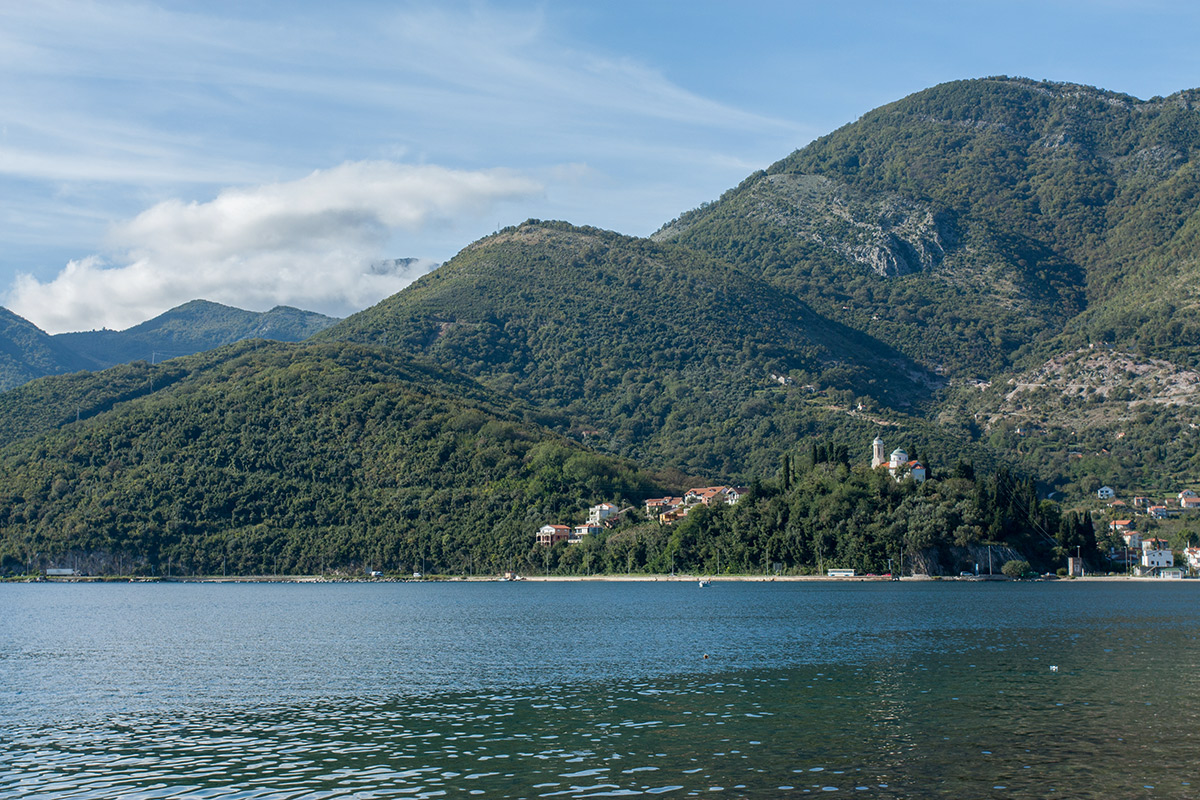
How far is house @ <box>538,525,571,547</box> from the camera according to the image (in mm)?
165000

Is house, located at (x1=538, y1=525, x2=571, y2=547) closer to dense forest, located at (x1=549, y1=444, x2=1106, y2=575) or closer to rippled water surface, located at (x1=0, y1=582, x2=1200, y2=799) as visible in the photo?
dense forest, located at (x1=549, y1=444, x2=1106, y2=575)

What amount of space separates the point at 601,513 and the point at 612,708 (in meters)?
138

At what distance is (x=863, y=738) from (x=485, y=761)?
32.9 feet

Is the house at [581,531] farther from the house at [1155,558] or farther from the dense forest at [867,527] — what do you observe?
the house at [1155,558]

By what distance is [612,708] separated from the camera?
35375 millimetres

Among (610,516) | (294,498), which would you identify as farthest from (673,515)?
(294,498)

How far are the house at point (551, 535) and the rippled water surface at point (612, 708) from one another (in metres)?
89.2

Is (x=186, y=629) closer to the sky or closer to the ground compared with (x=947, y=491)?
closer to the ground

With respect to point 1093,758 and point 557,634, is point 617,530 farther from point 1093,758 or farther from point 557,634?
point 1093,758

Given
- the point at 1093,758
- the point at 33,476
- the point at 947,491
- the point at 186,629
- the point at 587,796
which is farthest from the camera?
the point at 33,476

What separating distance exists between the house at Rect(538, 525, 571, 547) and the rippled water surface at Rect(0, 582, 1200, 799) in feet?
293

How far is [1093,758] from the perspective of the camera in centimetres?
2655

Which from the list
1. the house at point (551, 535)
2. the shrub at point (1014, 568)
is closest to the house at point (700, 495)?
the house at point (551, 535)

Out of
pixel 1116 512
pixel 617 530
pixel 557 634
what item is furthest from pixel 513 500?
pixel 557 634
